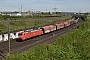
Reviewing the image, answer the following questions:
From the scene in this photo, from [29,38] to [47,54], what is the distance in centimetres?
4070

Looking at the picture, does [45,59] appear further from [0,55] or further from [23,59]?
[0,55]

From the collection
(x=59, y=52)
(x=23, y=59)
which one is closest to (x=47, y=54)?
(x=59, y=52)

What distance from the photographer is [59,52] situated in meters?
22.4

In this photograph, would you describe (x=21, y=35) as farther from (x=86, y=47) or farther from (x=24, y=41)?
(x=86, y=47)

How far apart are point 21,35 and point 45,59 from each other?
37194 mm

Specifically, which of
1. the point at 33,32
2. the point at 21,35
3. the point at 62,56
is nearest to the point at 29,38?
the point at 33,32

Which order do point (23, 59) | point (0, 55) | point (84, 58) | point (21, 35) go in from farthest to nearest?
point (21, 35) → point (0, 55) → point (84, 58) → point (23, 59)

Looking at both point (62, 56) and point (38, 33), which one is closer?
point (62, 56)

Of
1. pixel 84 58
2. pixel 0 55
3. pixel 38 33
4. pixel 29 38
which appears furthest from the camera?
pixel 38 33

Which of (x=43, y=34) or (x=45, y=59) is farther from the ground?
(x=45, y=59)

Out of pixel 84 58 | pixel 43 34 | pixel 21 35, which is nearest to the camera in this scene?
pixel 84 58

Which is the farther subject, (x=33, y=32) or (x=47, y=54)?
(x=33, y=32)

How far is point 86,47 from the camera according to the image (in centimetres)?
3133

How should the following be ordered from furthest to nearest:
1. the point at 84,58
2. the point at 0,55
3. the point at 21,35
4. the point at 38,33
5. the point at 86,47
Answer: the point at 38,33 < the point at 21,35 < the point at 0,55 < the point at 86,47 < the point at 84,58
